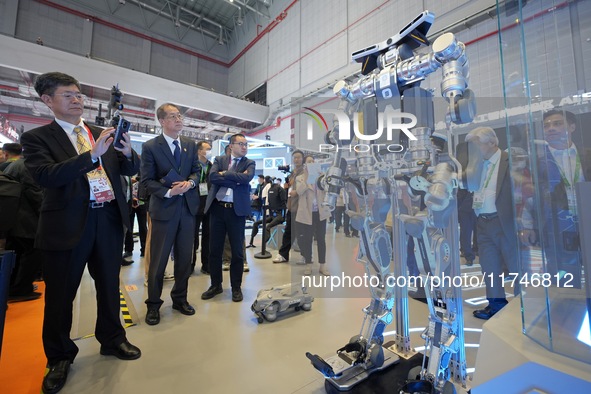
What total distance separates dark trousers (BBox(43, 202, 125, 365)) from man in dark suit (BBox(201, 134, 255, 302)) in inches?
41.1

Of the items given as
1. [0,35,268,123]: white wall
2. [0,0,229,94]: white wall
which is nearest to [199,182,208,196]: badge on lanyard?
[0,35,268,123]: white wall

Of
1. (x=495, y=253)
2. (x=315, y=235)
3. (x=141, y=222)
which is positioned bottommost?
(x=495, y=253)

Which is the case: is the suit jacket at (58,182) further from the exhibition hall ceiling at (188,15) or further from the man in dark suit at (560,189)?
the exhibition hall ceiling at (188,15)

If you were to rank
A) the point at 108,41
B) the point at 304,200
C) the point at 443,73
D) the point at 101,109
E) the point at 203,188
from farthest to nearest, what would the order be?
1. the point at 108,41
2. the point at 101,109
3. the point at 203,188
4. the point at 304,200
5. the point at 443,73

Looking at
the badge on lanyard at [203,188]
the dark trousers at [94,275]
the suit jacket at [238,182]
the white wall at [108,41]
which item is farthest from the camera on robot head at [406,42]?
the white wall at [108,41]

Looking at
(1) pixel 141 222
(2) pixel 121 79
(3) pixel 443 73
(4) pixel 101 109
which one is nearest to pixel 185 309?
(1) pixel 141 222

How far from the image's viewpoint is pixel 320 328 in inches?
85.8

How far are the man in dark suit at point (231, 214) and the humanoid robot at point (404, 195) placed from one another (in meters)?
1.17

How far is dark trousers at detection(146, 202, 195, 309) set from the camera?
2264 mm

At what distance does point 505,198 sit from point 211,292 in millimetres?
2908

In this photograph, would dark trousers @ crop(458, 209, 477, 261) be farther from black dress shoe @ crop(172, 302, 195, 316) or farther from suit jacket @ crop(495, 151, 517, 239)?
black dress shoe @ crop(172, 302, 195, 316)

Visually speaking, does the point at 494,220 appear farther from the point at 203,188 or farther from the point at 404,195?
the point at 203,188

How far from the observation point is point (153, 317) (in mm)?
2205

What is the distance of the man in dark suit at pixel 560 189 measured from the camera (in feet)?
2.72
